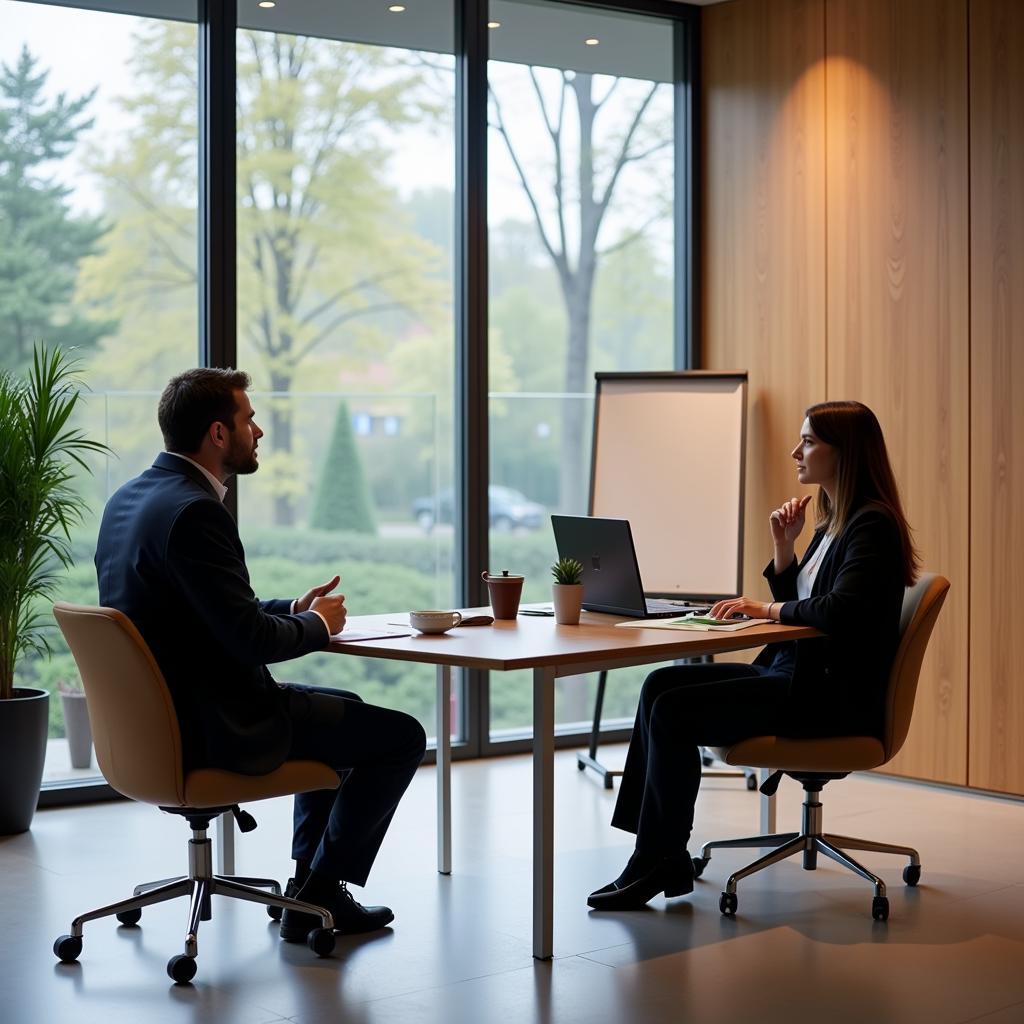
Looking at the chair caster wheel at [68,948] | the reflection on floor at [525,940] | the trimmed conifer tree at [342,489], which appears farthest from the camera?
the trimmed conifer tree at [342,489]

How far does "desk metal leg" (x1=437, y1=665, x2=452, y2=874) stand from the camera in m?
4.29

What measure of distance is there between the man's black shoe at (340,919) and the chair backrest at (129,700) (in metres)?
0.55

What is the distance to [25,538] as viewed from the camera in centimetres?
472

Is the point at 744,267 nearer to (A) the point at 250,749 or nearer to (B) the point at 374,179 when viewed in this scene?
(B) the point at 374,179

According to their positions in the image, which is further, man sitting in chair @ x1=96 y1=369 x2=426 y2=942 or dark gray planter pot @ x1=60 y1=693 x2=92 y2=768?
dark gray planter pot @ x1=60 y1=693 x2=92 y2=768

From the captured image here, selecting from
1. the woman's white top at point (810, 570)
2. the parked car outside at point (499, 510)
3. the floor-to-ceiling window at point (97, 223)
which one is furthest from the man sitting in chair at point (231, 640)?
the parked car outside at point (499, 510)

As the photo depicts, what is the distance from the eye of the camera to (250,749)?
3.30 m

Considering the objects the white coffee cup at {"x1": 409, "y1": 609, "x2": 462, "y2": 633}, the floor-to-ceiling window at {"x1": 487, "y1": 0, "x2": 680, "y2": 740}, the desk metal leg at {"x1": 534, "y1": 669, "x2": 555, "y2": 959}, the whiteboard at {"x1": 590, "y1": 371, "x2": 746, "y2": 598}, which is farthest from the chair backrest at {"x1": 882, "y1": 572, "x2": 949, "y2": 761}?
the floor-to-ceiling window at {"x1": 487, "y1": 0, "x2": 680, "y2": 740}

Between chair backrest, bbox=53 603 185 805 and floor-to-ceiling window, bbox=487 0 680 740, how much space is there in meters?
→ 2.90

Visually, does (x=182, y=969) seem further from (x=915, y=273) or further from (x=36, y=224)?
(x=915, y=273)

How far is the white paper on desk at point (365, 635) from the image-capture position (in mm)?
3674

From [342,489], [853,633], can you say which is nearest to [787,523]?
[853,633]

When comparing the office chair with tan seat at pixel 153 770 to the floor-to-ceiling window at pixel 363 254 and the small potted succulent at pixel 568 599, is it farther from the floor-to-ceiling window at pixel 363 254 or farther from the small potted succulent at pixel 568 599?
the floor-to-ceiling window at pixel 363 254

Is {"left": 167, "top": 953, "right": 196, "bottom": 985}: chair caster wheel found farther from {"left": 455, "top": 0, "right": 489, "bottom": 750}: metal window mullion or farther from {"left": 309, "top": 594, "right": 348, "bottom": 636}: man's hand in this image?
{"left": 455, "top": 0, "right": 489, "bottom": 750}: metal window mullion
